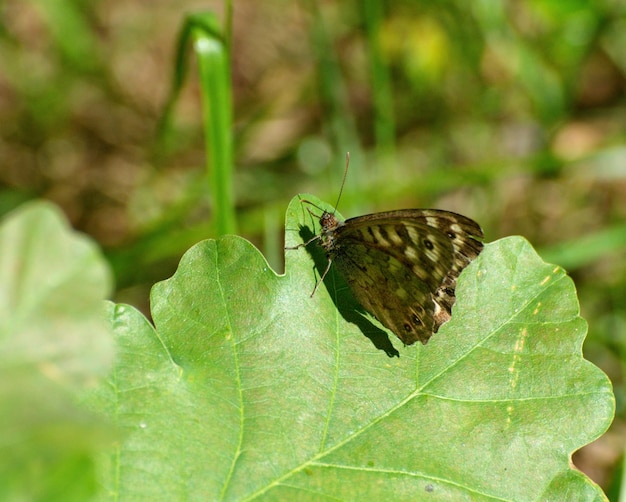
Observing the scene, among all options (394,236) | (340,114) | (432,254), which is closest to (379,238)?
(394,236)

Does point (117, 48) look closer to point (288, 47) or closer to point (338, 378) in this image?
point (288, 47)

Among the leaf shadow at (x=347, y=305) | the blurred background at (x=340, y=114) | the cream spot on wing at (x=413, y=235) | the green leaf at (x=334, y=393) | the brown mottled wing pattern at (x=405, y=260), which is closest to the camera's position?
the green leaf at (x=334, y=393)

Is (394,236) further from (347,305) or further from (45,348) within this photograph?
(45,348)

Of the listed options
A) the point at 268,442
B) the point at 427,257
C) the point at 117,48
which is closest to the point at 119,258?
the point at 427,257

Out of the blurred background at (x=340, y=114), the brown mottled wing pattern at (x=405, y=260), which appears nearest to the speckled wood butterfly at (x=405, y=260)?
the brown mottled wing pattern at (x=405, y=260)

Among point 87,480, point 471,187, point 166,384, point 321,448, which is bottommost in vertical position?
point 471,187

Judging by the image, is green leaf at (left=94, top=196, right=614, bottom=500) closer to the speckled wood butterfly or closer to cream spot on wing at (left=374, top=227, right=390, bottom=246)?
the speckled wood butterfly

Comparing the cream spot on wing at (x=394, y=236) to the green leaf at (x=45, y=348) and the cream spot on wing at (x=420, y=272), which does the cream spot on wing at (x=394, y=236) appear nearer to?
the cream spot on wing at (x=420, y=272)
